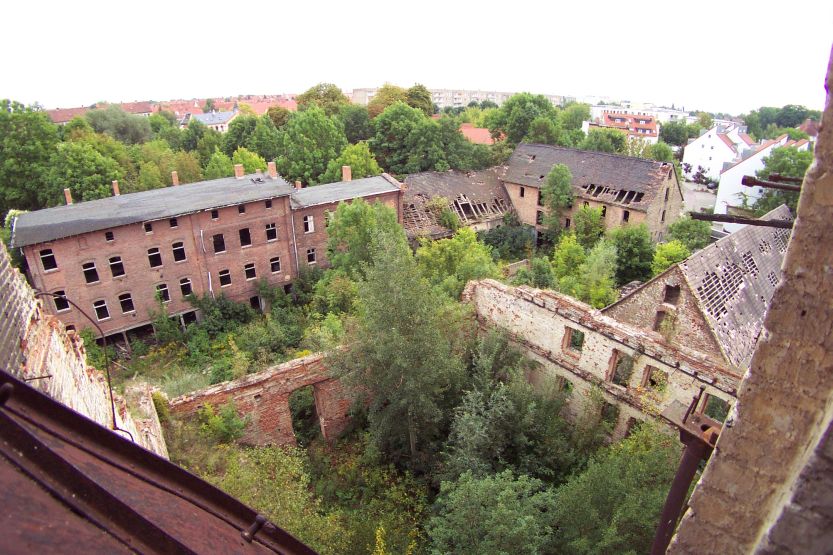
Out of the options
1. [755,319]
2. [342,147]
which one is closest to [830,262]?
[755,319]

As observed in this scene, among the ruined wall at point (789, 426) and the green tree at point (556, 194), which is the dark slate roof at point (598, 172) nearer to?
the green tree at point (556, 194)

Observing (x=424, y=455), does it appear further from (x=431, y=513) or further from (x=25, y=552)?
(x=25, y=552)

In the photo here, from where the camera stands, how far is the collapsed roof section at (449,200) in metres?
29.7

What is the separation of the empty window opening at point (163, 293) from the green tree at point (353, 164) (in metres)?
13.1

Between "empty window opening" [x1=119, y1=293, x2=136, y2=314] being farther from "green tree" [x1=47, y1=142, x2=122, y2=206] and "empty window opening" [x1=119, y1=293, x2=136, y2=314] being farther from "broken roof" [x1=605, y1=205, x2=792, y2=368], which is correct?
"broken roof" [x1=605, y1=205, x2=792, y2=368]

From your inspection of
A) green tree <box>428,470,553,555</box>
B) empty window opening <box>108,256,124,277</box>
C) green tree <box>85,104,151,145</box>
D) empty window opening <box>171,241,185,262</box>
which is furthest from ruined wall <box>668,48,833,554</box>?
green tree <box>85,104,151,145</box>

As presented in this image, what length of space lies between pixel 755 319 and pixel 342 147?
28.4m

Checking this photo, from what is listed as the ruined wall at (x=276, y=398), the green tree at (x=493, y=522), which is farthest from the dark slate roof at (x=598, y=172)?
the green tree at (x=493, y=522)

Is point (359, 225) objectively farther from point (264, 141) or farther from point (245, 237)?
point (264, 141)

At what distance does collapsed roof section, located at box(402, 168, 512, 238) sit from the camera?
1170 inches

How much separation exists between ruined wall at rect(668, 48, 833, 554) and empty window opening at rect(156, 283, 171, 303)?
23741 mm

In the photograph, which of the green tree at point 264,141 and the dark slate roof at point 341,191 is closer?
the dark slate roof at point 341,191

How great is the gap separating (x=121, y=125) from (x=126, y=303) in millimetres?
38368

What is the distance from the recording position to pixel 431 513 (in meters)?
10.8
